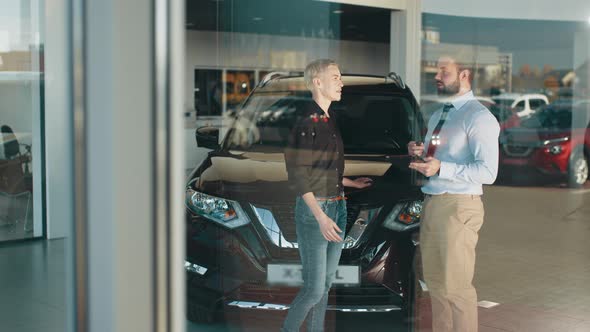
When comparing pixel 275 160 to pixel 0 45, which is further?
pixel 0 45

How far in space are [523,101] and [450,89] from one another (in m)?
0.90

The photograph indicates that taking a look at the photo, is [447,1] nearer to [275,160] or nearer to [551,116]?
[551,116]

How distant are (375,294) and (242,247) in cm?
70

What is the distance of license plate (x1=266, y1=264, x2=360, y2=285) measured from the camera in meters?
3.57

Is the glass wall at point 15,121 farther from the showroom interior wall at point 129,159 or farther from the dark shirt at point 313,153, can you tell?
the showroom interior wall at point 129,159

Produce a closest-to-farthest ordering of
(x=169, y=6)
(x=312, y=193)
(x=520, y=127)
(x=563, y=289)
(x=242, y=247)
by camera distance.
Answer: (x=169, y=6) → (x=312, y=193) → (x=242, y=247) → (x=520, y=127) → (x=563, y=289)

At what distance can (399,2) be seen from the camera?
4684mm

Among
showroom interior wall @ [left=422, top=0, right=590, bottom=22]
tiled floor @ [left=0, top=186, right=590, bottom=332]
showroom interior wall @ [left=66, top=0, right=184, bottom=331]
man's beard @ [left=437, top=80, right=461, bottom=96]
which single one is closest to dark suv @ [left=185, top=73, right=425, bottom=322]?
tiled floor @ [left=0, top=186, right=590, bottom=332]

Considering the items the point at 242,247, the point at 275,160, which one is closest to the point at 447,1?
the point at 275,160

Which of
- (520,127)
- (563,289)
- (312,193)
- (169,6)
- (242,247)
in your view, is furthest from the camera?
(563,289)

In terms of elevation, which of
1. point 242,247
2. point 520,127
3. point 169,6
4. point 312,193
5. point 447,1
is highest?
point 447,1

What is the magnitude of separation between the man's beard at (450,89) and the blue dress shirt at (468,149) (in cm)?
5

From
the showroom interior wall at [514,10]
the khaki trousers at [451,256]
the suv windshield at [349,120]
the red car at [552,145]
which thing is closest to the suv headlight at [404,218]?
the khaki trousers at [451,256]

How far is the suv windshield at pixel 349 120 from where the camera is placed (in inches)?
136
